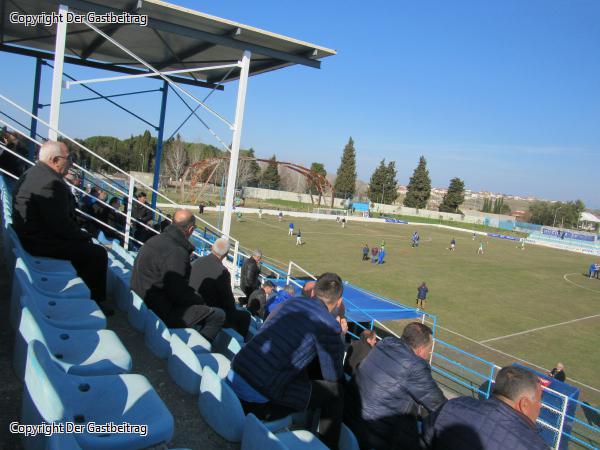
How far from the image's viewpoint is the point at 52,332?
2.39 meters

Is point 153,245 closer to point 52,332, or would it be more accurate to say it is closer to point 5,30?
point 52,332

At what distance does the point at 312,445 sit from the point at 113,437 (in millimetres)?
1026

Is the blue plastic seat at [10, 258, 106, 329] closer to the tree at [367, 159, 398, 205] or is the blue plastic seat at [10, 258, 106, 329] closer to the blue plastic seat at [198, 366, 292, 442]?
the blue plastic seat at [198, 366, 292, 442]

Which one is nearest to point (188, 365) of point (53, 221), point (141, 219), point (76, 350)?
point (76, 350)

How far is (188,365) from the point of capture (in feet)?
9.03

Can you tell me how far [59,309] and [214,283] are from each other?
6.57ft

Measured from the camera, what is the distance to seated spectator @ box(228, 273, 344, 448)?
2410 millimetres

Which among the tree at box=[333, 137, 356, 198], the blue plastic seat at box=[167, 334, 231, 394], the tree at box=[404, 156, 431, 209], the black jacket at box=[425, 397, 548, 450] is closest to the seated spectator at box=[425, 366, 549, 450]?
the black jacket at box=[425, 397, 548, 450]

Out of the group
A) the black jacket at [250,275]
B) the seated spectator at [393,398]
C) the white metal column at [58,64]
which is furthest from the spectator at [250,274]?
the seated spectator at [393,398]

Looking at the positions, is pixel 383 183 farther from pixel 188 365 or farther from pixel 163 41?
pixel 188 365

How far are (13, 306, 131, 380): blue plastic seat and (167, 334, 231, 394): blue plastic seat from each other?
1.51ft

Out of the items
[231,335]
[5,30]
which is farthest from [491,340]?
[5,30]

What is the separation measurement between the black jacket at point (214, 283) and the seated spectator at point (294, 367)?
215cm

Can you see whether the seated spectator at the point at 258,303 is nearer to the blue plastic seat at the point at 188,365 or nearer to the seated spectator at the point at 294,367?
the blue plastic seat at the point at 188,365
